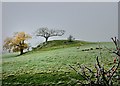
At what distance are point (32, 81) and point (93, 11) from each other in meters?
2.04

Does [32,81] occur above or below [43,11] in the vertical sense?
below

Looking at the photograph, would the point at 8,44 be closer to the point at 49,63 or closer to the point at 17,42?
the point at 17,42

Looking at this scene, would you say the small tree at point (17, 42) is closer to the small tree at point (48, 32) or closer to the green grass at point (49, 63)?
the green grass at point (49, 63)

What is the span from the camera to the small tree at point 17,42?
5.57m

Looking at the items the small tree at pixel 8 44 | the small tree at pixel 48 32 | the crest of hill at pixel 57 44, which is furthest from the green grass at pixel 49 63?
the small tree at pixel 48 32

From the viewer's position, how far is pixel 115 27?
200 inches

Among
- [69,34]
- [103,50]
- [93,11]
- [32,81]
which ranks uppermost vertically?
[93,11]

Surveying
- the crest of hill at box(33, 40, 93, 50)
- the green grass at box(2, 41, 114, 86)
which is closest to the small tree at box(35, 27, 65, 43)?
the crest of hill at box(33, 40, 93, 50)

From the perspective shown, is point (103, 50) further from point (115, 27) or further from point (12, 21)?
point (12, 21)

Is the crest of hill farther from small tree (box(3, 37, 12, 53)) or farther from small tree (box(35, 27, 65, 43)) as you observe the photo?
small tree (box(3, 37, 12, 53))

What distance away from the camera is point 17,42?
577 centimetres

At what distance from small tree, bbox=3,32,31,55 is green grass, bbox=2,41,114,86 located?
0.18 metres

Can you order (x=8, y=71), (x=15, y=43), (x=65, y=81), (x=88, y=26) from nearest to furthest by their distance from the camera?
1. (x=65, y=81)
2. (x=8, y=71)
3. (x=88, y=26)
4. (x=15, y=43)

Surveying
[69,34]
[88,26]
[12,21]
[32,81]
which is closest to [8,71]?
[32,81]
